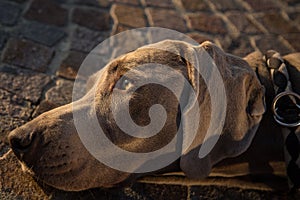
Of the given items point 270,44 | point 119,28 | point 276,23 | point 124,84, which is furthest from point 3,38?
point 276,23

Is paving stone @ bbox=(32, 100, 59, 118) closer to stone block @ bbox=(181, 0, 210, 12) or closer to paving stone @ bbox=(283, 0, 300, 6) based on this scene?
stone block @ bbox=(181, 0, 210, 12)

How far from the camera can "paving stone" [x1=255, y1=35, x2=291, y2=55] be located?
4.26 metres

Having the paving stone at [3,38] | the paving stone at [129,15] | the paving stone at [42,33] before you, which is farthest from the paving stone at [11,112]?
the paving stone at [129,15]

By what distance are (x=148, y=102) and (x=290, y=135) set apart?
82cm

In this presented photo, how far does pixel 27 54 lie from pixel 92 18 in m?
0.78

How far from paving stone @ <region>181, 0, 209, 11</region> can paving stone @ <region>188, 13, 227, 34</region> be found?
103 millimetres

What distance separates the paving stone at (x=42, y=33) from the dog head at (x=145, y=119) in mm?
1398

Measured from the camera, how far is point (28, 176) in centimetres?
273

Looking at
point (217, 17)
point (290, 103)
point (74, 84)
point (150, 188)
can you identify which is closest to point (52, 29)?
point (74, 84)

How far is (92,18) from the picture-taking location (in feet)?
14.1

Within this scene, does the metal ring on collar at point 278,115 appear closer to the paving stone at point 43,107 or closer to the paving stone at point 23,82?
the paving stone at point 43,107

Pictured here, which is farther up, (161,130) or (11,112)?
(161,130)

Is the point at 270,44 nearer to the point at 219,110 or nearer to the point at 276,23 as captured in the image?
the point at 276,23

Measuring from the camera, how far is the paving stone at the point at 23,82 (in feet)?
11.0
